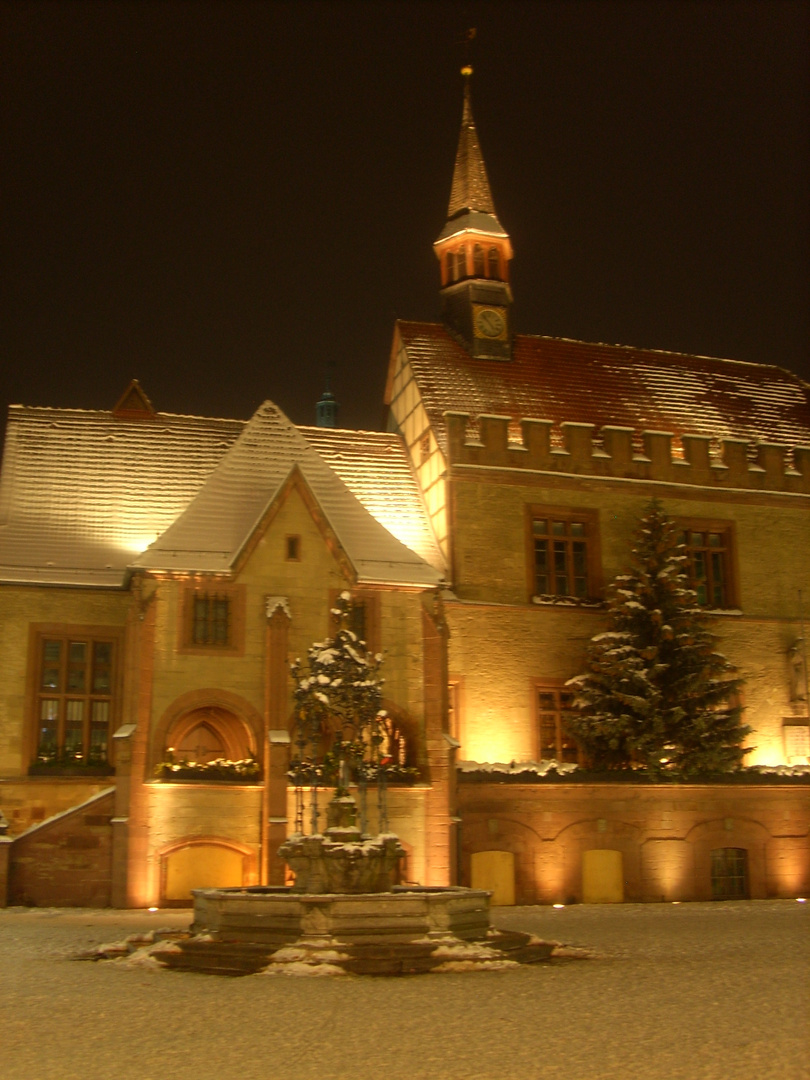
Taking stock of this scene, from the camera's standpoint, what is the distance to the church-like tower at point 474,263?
124 feet

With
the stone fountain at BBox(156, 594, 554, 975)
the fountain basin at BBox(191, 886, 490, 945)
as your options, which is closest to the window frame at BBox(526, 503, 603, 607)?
the stone fountain at BBox(156, 594, 554, 975)

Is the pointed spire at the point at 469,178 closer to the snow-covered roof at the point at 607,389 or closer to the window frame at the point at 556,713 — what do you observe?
the snow-covered roof at the point at 607,389

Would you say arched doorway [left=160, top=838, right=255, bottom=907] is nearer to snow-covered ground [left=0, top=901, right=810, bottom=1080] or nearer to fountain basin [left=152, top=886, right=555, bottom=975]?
snow-covered ground [left=0, top=901, right=810, bottom=1080]

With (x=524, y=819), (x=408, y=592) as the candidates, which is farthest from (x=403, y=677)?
(x=524, y=819)

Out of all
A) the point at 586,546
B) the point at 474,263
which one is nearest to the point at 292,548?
the point at 586,546

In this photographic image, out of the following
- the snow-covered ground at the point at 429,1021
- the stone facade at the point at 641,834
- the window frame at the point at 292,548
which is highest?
the window frame at the point at 292,548

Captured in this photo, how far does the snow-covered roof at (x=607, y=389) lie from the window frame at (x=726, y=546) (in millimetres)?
3045

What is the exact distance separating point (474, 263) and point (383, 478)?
8581 mm

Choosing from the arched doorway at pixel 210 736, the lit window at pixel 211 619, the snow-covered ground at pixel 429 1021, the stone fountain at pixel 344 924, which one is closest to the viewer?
the snow-covered ground at pixel 429 1021

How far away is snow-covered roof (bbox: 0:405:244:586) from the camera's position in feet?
98.8

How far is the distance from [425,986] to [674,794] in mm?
15399

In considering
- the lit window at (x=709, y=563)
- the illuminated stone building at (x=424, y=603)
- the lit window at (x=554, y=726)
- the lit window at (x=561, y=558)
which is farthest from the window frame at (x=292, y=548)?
the lit window at (x=709, y=563)

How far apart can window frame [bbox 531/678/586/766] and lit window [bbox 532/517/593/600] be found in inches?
94.5

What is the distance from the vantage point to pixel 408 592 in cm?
2889
